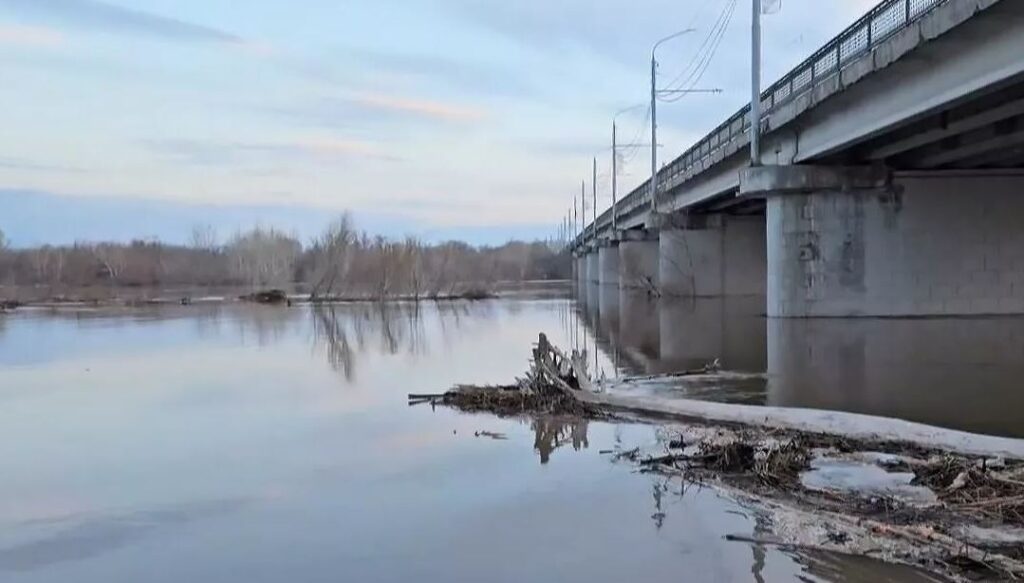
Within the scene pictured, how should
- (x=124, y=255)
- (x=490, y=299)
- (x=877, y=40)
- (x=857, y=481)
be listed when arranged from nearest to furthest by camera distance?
(x=857, y=481), (x=877, y=40), (x=490, y=299), (x=124, y=255)

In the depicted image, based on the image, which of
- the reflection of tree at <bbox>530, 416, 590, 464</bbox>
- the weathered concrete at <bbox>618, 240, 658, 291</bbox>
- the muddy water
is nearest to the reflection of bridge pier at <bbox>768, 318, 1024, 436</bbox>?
the muddy water

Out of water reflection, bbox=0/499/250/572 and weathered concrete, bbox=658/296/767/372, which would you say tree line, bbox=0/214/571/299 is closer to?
weathered concrete, bbox=658/296/767/372

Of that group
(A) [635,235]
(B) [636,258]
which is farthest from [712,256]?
(A) [635,235]

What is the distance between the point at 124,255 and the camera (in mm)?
128625

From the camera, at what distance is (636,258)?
242 feet

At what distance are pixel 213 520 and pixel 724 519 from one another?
187 inches

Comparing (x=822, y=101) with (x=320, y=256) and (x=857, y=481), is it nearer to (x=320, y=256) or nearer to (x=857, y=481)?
(x=857, y=481)

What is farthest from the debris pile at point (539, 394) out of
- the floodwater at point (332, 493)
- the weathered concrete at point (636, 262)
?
the weathered concrete at point (636, 262)

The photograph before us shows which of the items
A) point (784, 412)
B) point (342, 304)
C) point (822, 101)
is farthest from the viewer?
point (342, 304)

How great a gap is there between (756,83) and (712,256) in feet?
81.8

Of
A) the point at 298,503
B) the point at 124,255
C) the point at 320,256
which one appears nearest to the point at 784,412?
the point at 298,503

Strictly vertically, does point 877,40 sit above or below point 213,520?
above

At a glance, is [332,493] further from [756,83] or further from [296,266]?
[296,266]

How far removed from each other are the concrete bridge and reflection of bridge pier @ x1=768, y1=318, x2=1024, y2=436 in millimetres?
2001
